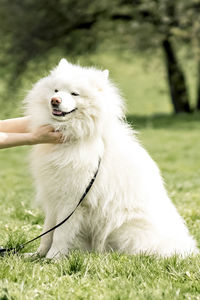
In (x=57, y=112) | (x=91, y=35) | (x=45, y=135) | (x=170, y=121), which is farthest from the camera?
(x=91, y=35)

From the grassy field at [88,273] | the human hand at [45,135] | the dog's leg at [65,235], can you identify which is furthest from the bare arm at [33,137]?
the grassy field at [88,273]

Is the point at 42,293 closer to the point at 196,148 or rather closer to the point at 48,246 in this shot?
the point at 48,246

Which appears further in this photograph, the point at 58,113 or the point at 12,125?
the point at 12,125

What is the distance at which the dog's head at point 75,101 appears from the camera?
363 cm

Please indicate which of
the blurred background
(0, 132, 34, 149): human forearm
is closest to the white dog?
(0, 132, 34, 149): human forearm

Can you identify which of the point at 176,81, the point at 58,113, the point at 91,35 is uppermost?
the point at 91,35

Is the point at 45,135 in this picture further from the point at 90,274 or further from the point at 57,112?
the point at 90,274

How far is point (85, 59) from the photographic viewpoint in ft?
58.6

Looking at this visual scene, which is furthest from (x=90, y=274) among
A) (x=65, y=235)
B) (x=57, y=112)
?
(x=57, y=112)

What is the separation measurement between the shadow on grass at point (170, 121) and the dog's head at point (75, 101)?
1200 cm

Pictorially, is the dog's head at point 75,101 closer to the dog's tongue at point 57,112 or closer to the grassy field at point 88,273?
the dog's tongue at point 57,112

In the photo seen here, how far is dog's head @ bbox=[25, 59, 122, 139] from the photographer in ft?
11.9

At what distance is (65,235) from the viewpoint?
376 cm

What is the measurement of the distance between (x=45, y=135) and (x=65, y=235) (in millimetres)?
869
